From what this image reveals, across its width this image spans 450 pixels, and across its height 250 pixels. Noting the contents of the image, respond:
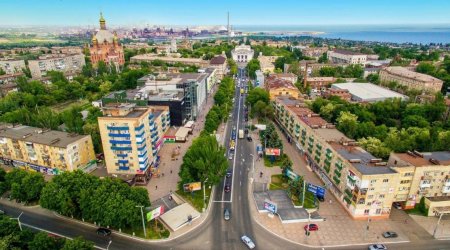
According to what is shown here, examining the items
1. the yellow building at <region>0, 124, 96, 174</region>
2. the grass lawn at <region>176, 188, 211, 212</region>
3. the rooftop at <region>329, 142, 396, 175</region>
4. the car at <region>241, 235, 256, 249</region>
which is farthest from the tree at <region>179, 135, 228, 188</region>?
the yellow building at <region>0, 124, 96, 174</region>

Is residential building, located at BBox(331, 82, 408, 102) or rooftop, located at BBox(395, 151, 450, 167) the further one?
residential building, located at BBox(331, 82, 408, 102)

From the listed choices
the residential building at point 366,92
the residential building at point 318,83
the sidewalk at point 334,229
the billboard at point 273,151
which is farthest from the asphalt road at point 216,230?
the residential building at point 318,83

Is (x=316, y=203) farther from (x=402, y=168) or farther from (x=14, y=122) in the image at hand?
(x=14, y=122)

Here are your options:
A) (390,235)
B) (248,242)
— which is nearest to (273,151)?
(248,242)

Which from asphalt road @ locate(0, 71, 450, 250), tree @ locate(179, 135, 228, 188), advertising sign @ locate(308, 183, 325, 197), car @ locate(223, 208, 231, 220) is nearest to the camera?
asphalt road @ locate(0, 71, 450, 250)

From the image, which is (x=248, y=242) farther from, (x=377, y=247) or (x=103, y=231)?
(x=103, y=231)

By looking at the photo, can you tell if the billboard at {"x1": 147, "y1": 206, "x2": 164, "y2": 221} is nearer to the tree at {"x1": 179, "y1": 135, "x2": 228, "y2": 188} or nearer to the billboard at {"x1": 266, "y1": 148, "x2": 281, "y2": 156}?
the tree at {"x1": 179, "y1": 135, "x2": 228, "y2": 188}

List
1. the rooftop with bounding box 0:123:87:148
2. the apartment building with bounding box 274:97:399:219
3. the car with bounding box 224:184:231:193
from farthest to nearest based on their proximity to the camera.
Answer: the rooftop with bounding box 0:123:87:148 → the car with bounding box 224:184:231:193 → the apartment building with bounding box 274:97:399:219

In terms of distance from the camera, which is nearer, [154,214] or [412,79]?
[154,214]
